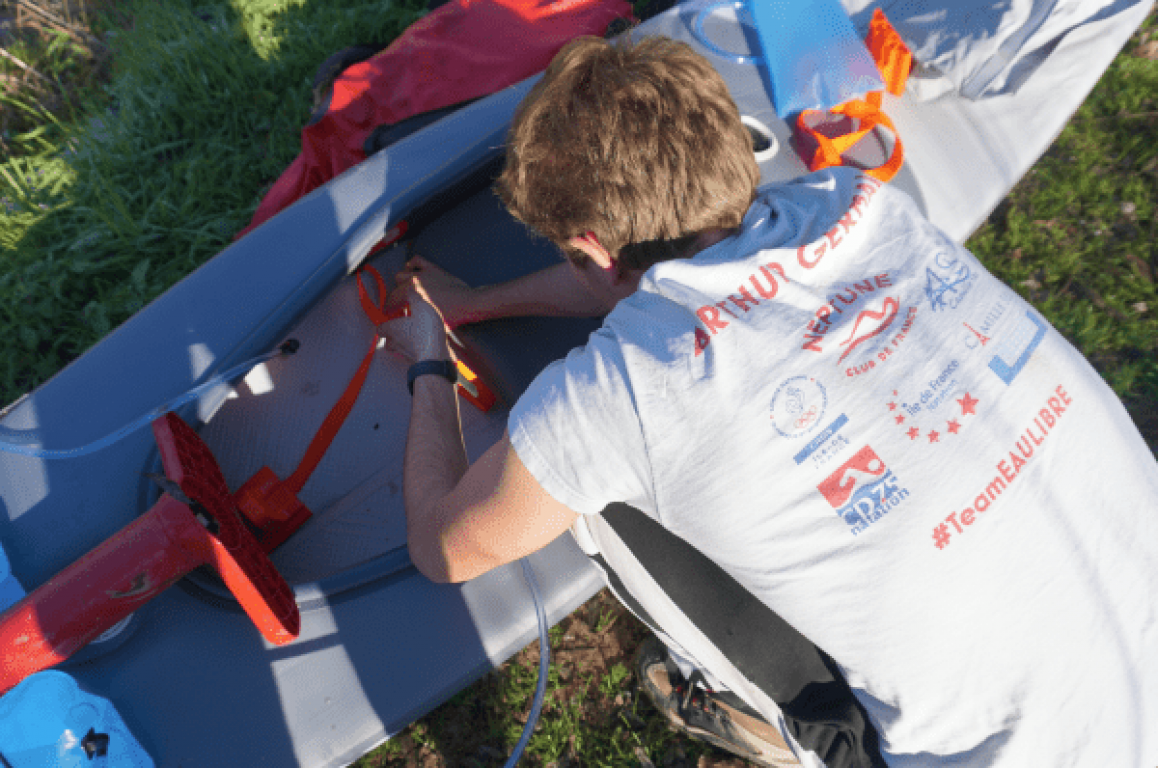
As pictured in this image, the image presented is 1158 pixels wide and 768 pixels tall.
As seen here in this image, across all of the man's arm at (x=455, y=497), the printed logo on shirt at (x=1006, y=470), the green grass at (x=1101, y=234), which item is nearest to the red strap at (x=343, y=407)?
the man's arm at (x=455, y=497)

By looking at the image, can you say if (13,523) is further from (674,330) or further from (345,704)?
(674,330)

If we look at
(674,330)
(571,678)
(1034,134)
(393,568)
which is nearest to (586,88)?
(674,330)

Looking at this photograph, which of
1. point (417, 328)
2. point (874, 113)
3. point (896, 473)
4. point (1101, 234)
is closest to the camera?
point (896, 473)

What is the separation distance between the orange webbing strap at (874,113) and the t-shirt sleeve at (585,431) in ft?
4.10

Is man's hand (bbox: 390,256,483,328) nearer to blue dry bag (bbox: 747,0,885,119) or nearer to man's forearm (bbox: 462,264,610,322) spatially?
man's forearm (bbox: 462,264,610,322)

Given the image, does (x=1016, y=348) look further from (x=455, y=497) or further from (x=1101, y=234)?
(x=1101, y=234)

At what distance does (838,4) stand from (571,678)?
7.27ft

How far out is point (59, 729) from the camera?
4.17 feet

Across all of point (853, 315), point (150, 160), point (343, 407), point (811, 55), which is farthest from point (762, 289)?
point (150, 160)

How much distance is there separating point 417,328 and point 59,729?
1.03 meters

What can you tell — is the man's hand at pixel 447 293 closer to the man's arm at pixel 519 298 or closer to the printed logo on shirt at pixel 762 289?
the man's arm at pixel 519 298

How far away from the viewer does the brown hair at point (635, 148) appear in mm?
1069

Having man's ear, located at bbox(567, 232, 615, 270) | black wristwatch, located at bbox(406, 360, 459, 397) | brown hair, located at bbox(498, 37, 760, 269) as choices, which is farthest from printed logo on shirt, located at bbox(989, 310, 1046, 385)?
black wristwatch, located at bbox(406, 360, 459, 397)

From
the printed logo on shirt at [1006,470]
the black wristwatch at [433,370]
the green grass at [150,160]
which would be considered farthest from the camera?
the green grass at [150,160]
